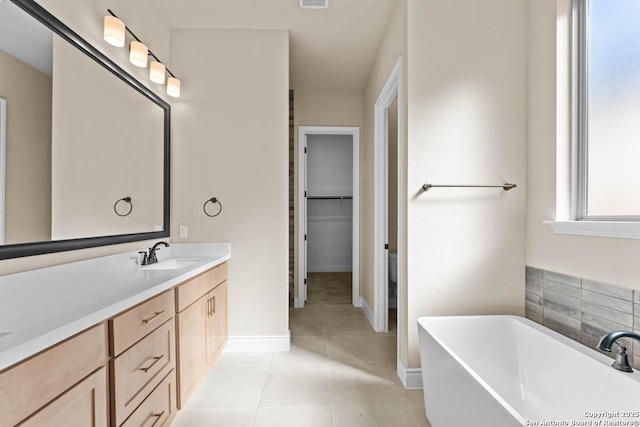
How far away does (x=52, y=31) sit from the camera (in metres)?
1.48

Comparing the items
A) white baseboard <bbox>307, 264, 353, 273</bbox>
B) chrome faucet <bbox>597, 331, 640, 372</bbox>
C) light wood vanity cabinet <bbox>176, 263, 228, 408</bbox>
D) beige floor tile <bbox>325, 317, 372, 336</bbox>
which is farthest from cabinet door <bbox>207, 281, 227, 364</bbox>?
white baseboard <bbox>307, 264, 353, 273</bbox>

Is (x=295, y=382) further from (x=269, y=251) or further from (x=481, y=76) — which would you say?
(x=481, y=76)

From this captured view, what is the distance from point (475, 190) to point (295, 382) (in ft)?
5.98

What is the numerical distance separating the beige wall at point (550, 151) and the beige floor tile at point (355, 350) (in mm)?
1388

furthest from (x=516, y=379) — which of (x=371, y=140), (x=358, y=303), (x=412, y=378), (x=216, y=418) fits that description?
(x=371, y=140)

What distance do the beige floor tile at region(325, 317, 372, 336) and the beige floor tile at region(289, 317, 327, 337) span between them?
0.07 m

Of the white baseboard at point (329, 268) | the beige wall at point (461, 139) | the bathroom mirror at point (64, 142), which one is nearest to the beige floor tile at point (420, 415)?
the beige wall at point (461, 139)

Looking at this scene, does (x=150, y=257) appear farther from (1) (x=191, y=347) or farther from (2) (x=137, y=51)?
(2) (x=137, y=51)

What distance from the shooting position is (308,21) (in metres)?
2.59

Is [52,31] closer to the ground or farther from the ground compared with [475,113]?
farther from the ground

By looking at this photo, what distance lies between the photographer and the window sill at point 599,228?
1.33 metres

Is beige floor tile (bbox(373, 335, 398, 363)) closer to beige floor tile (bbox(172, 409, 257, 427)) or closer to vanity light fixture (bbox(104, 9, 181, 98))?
beige floor tile (bbox(172, 409, 257, 427))

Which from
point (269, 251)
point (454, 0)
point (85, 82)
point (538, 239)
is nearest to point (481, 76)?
point (454, 0)

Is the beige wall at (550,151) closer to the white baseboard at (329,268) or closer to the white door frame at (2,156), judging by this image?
the white door frame at (2,156)
